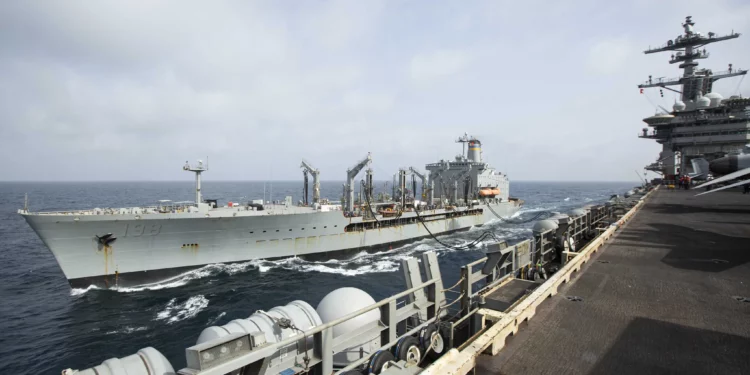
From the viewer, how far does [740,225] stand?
15.5m

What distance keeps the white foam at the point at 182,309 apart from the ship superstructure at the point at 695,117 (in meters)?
55.7

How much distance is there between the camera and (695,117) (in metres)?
43.4

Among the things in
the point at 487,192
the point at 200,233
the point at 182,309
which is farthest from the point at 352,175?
the point at 487,192

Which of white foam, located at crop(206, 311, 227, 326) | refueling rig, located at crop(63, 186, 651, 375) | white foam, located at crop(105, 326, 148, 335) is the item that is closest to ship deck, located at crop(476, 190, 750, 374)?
refueling rig, located at crop(63, 186, 651, 375)

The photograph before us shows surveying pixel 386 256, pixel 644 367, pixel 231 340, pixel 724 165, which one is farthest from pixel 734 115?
pixel 231 340

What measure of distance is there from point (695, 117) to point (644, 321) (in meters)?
53.1

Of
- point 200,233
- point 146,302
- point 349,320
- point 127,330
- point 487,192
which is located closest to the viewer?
point 349,320

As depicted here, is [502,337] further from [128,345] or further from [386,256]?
[386,256]

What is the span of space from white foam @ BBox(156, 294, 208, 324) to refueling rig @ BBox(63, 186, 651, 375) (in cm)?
1317

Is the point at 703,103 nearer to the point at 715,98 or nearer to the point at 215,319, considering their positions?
the point at 715,98

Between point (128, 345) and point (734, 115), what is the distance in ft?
196

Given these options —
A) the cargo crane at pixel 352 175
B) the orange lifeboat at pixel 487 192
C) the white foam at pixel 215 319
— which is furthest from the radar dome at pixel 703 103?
the white foam at pixel 215 319

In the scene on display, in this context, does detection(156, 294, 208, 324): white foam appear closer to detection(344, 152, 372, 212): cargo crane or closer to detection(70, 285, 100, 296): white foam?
detection(70, 285, 100, 296): white foam

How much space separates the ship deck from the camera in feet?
14.4
